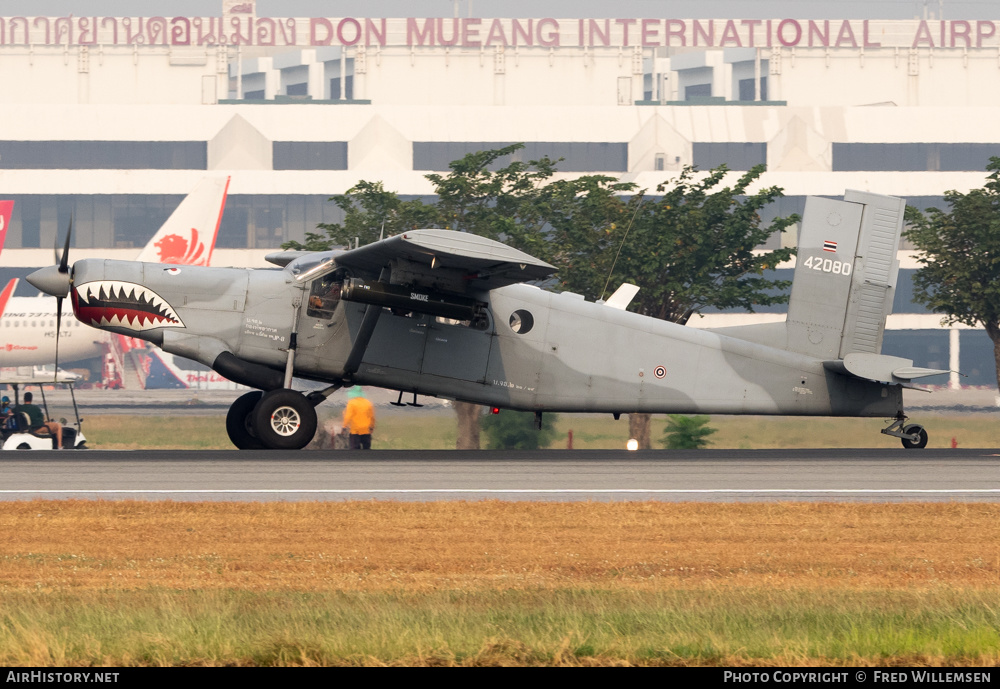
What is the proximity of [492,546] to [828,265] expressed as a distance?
11639 mm

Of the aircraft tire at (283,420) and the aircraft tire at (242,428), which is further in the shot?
the aircraft tire at (242,428)

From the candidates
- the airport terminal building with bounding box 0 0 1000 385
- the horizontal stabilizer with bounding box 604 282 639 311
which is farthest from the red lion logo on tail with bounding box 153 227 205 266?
the airport terminal building with bounding box 0 0 1000 385

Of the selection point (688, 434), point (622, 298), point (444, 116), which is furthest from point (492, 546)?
point (444, 116)

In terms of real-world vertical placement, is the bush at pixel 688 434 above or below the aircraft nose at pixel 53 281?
below

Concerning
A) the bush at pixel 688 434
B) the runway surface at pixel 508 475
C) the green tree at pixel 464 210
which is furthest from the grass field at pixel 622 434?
the runway surface at pixel 508 475

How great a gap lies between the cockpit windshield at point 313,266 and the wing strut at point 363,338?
2.99ft

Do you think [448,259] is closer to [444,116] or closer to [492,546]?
[492,546]

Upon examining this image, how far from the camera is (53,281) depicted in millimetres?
18000

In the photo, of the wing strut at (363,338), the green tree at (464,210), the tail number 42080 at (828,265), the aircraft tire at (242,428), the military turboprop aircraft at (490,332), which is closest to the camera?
the military turboprop aircraft at (490,332)

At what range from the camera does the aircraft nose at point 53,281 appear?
17.9m

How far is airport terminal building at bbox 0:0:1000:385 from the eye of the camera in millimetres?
102438

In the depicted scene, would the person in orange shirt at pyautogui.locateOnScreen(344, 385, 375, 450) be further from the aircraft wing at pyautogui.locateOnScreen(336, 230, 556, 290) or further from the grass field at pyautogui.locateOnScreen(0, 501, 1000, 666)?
the grass field at pyautogui.locateOnScreen(0, 501, 1000, 666)

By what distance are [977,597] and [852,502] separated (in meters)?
5.09

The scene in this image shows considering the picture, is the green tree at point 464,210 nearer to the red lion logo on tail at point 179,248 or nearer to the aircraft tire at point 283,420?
the red lion logo on tail at point 179,248
